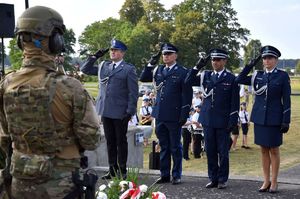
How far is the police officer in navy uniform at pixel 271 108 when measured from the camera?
7062 millimetres

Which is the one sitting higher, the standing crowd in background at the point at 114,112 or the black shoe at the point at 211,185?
the standing crowd in background at the point at 114,112

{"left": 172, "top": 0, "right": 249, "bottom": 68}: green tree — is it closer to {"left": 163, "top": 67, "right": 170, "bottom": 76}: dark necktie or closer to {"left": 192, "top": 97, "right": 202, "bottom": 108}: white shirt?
{"left": 192, "top": 97, "right": 202, "bottom": 108}: white shirt

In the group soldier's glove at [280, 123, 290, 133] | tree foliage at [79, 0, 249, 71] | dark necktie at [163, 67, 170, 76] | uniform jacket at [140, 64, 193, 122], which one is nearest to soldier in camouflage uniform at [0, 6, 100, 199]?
soldier's glove at [280, 123, 290, 133]

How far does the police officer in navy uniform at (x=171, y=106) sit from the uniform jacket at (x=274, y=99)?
1011 millimetres

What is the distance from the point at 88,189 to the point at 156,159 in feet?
19.8

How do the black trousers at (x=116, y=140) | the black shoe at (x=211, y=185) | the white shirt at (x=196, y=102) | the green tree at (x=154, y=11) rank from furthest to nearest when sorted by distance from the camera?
the green tree at (x=154, y=11) < the white shirt at (x=196, y=102) < the black trousers at (x=116, y=140) < the black shoe at (x=211, y=185)

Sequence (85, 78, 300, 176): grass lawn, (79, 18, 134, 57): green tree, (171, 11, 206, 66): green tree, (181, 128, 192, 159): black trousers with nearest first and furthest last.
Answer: (85, 78, 300, 176): grass lawn → (181, 128, 192, 159): black trousers → (171, 11, 206, 66): green tree → (79, 18, 134, 57): green tree

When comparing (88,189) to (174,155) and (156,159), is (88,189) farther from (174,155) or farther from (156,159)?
(156,159)

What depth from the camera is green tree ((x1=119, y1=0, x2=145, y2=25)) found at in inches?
3110

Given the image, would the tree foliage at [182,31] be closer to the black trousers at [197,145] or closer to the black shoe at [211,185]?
the black trousers at [197,145]

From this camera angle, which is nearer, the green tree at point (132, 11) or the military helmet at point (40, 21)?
the military helmet at point (40, 21)

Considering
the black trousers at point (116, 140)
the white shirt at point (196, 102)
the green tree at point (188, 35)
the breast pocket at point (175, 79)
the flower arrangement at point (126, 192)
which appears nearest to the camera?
the flower arrangement at point (126, 192)

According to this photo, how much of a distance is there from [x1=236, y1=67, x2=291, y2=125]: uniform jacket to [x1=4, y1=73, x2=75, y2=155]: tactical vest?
13.7 ft

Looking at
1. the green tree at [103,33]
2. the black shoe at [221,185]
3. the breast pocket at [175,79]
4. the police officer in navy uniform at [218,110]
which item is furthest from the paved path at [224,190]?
the green tree at [103,33]
